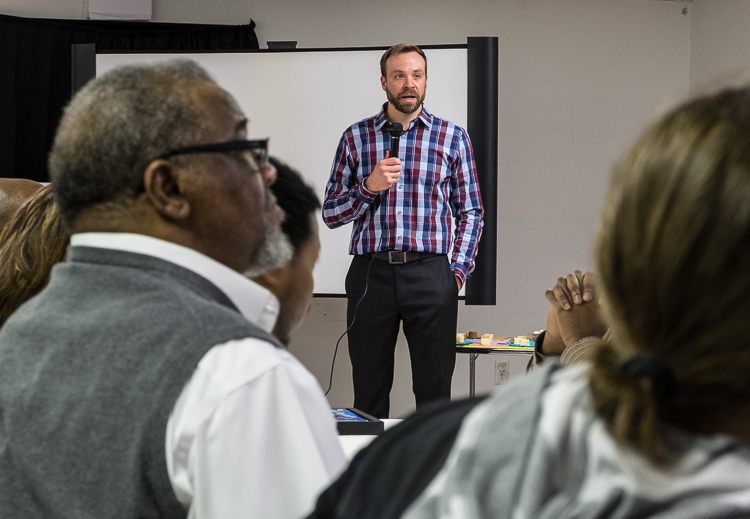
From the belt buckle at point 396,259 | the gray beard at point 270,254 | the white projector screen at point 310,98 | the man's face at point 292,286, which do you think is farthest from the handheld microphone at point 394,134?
the gray beard at point 270,254

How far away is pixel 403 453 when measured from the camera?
1.75 ft

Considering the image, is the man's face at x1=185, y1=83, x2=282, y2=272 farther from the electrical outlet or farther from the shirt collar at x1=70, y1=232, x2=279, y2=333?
the electrical outlet

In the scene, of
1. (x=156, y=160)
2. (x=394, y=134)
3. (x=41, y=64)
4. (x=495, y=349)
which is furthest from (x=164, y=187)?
(x=41, y=64)

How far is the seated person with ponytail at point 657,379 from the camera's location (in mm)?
413

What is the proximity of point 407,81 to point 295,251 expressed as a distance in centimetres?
237

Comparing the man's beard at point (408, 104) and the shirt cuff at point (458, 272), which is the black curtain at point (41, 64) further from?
the shirt cuff at point (458, 272)

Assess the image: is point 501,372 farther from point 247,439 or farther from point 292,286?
point 247,439

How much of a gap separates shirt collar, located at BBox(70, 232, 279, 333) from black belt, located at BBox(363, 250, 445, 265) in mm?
2508

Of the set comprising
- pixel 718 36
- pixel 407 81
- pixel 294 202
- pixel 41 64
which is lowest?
pixel 294 202

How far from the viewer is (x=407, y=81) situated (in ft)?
11.9

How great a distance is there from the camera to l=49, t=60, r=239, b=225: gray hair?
95 centimetres

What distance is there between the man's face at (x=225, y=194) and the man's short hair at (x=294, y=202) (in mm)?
383

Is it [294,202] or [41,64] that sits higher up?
[41,64]

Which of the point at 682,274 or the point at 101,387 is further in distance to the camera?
the point at 101,387
